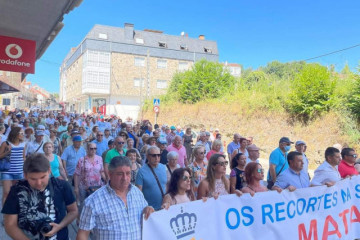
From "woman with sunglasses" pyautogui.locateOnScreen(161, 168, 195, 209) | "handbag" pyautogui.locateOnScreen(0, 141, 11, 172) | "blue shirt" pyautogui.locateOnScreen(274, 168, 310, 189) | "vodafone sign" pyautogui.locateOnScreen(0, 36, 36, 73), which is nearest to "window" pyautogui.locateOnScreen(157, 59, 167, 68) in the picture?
"vodafone sign" pyautogui.locateOnScreen(0, 36, 36, 73)

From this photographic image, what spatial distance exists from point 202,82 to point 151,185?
2706cm

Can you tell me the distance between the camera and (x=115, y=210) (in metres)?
2.45

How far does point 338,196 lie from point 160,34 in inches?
1829

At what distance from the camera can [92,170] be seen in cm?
489

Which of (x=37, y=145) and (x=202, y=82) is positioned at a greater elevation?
(x=202, y=82)

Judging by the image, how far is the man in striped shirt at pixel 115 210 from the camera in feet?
7.94

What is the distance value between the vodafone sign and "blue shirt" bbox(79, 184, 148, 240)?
6.22 m

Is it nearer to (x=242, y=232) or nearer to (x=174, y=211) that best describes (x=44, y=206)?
(x=174, y=211)

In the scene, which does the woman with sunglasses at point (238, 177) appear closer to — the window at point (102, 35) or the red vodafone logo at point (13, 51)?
the red vodafone logo at point (13, 51)

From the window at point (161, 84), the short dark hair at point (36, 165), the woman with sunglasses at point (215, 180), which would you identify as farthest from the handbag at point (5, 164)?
the window at point (161, 84)

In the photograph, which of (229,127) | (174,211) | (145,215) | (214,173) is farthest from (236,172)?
(229,127)

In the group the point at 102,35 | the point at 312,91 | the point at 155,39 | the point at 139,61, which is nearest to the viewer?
the point at 312,91

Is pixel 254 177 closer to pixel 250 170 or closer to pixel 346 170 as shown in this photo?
pixel 250 170

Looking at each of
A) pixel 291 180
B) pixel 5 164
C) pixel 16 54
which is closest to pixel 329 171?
pixel 291 180
